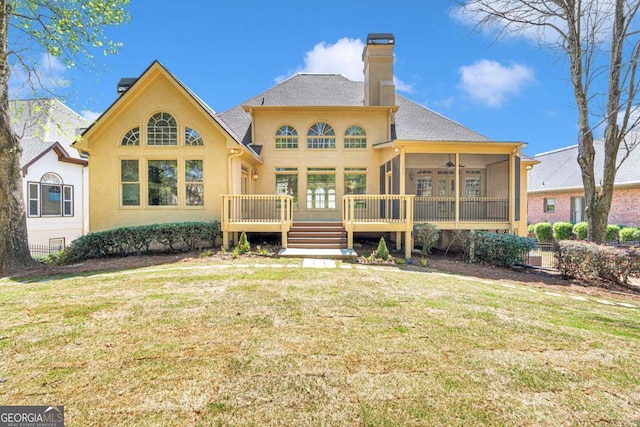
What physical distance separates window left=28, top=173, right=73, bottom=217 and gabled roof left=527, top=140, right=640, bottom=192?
93.1ft

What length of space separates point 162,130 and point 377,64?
9531 mm

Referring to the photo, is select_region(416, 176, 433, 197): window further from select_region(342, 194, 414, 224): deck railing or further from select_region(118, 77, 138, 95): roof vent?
select_region(118, 77, 138, 95): roof vent

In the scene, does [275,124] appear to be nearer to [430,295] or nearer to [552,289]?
[430,295]

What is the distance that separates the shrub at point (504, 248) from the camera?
32.0 feet

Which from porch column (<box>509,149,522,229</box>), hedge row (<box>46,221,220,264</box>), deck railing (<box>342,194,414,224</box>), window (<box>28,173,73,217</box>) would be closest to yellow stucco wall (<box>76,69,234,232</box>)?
hedge row (<box>46,221,220,264</box>)

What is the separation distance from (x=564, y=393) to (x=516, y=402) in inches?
21.3

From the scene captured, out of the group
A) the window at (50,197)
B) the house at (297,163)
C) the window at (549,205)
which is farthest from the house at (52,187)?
the window at (549,205)

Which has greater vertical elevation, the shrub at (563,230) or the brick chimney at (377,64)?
the brick chimney at (377,64)

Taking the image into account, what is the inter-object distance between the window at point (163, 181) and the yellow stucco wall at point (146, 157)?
8.6 inches

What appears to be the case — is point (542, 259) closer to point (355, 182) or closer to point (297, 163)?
point (355, 182)

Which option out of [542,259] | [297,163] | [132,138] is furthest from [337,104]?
[542,259]

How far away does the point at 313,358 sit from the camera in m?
3.24

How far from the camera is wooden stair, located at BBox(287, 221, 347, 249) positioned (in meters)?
10.5

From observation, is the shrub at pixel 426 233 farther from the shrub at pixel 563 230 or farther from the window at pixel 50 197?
the window at pixel 50 197
